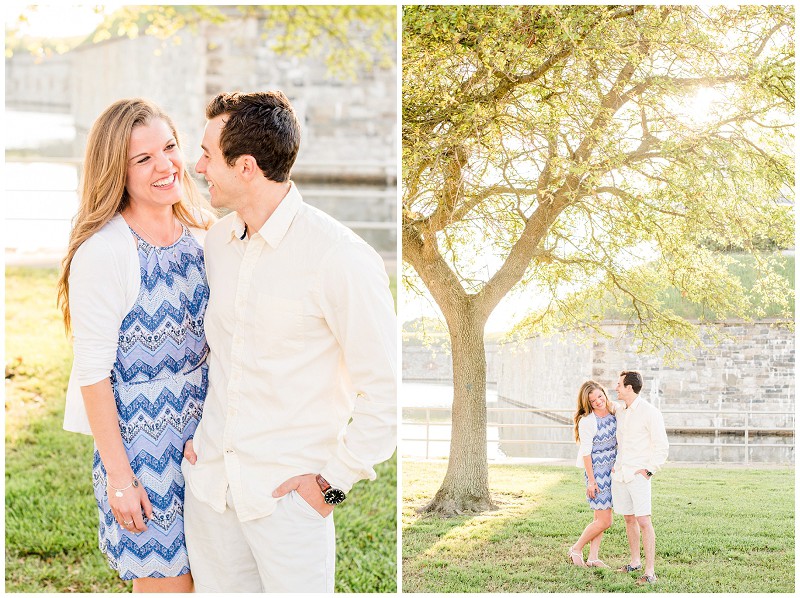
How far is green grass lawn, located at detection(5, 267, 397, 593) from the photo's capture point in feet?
11.4

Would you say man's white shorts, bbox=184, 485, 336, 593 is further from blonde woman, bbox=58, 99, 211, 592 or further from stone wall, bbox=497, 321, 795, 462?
stone wall, bbox=497, 321, 795, 462

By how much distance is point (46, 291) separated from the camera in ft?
19.1

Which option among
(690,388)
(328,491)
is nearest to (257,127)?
(328,491)

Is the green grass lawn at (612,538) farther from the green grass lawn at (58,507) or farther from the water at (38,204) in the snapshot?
the water at (38,204)

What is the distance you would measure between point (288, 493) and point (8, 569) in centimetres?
209

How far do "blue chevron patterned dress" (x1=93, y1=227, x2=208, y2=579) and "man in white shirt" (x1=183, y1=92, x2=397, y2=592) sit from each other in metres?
0.08

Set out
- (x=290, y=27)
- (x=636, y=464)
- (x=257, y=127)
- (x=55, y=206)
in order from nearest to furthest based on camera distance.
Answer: (x=257, y=127), (x=636, y=464), (x=290, y=27), (x=55, y=206)

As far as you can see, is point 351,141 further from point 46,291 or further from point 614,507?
point 614,507

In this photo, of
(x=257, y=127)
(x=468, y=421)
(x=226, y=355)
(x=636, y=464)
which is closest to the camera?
(x=257, y=127)

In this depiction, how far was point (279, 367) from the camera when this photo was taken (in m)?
2.02

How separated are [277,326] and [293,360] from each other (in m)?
0.09

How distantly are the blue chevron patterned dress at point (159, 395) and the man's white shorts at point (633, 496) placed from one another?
161 cm

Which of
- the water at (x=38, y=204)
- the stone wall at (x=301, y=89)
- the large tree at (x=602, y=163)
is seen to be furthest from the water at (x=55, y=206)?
the large tree at (x=602, y=163)

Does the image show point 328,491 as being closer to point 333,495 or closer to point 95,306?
point 333,495
